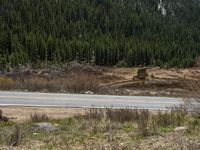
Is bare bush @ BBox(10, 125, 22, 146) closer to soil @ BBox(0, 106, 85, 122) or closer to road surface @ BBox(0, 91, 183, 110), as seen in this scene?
soil @ BBox(0, 106, 85, 122)

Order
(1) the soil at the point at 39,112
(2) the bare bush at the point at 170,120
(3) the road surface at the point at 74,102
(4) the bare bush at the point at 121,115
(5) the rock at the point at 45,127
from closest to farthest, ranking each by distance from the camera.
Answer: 1. (5) the rock at the point at 45,127
2. (2) the bare bush at the point at 170,120
3. (4) the bare bush at the point at 121,115
4. (1) the soil at the point at 39,112
5. (3) the road surface at the point at 74,102

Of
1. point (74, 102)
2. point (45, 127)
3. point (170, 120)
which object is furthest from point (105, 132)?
point (74, 102)

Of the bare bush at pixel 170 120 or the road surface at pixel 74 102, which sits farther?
the road surface at pixel 74 102

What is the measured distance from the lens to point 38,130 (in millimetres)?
12102

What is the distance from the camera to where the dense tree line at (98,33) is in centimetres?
8388

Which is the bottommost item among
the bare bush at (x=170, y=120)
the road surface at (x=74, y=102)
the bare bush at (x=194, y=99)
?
the road surface at (x=74, y=102)

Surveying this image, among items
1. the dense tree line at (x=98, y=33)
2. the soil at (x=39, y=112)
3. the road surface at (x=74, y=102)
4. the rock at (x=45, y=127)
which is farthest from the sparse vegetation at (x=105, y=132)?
the dense tree line at (x=98, y=33)

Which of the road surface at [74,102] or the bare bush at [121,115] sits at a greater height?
the bare bush at [121,115]

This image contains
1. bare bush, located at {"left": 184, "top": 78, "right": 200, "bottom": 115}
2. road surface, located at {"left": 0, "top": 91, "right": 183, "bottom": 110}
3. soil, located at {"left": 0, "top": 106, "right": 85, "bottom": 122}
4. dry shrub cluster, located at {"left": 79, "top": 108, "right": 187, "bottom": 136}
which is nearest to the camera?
dry shrub cluster, located at {"left": 79, "top": 108, "right": 187, "bottom": 136}

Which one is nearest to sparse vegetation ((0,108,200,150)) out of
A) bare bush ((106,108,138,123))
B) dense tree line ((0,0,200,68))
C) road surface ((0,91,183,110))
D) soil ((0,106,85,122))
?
bare bush ((106,108,138,123))

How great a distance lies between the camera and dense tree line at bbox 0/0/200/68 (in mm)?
83875

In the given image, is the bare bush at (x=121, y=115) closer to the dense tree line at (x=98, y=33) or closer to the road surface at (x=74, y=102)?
the road surface at (x=74, y=102)

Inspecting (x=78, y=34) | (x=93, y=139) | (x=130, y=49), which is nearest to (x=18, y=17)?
(x=78, y=34)

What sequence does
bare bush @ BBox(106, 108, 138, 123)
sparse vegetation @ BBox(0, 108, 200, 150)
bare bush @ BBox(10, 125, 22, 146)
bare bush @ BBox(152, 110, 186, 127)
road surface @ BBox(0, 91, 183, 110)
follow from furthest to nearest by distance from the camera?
1. road surface @ BBox(0, 91, 183, 110)
2. bare bush @ BBox(106, 108, 138, 123)
3. bare bush @ BBox(152, 110, 186, 127)
4. bare bush @ BBox(10, 125, 22, 146)
5. sparse vegetation @ BBox(0, 108, 200, 150)
